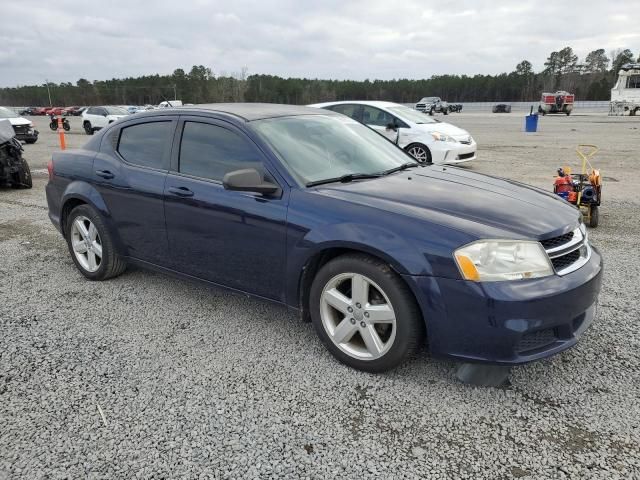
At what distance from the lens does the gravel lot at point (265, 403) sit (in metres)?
2.27

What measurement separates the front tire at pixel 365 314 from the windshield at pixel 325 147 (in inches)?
28.1

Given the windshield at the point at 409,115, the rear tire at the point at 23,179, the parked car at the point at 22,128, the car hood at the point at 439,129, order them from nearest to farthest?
the rear tire at the point at 23,179 < the car hood at the point at 439,129 < the windshield at the point at 409,115 < the parked car at the point at 22,128

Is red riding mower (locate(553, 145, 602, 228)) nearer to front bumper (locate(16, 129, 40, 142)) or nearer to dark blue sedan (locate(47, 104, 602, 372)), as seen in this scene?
dark blue sedan (locate(47, 104, 602, 372))

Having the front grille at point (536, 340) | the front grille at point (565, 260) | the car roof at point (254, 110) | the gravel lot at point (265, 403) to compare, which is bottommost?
the gravel lot at point (265, 403)

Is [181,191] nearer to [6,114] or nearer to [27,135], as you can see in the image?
[27,135]

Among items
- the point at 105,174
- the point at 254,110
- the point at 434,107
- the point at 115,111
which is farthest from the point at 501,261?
the point at 434,107

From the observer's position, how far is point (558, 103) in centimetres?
4478

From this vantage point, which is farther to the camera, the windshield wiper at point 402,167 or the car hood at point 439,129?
the car hood at point 439,129

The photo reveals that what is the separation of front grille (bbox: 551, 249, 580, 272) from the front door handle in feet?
8.03

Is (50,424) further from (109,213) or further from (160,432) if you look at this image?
(109,213)

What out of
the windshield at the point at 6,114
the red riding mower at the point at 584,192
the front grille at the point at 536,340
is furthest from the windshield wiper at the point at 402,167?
the windshield at the point at 6,114

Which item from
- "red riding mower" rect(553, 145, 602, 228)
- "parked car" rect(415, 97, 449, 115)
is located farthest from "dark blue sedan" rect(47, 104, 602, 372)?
"parked car" rect(415, 97, 449, 115)

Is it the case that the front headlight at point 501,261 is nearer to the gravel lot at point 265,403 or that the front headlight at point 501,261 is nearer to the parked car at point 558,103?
the gravel lot at point 265,403

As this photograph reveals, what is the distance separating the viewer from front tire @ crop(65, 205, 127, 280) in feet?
14.3
